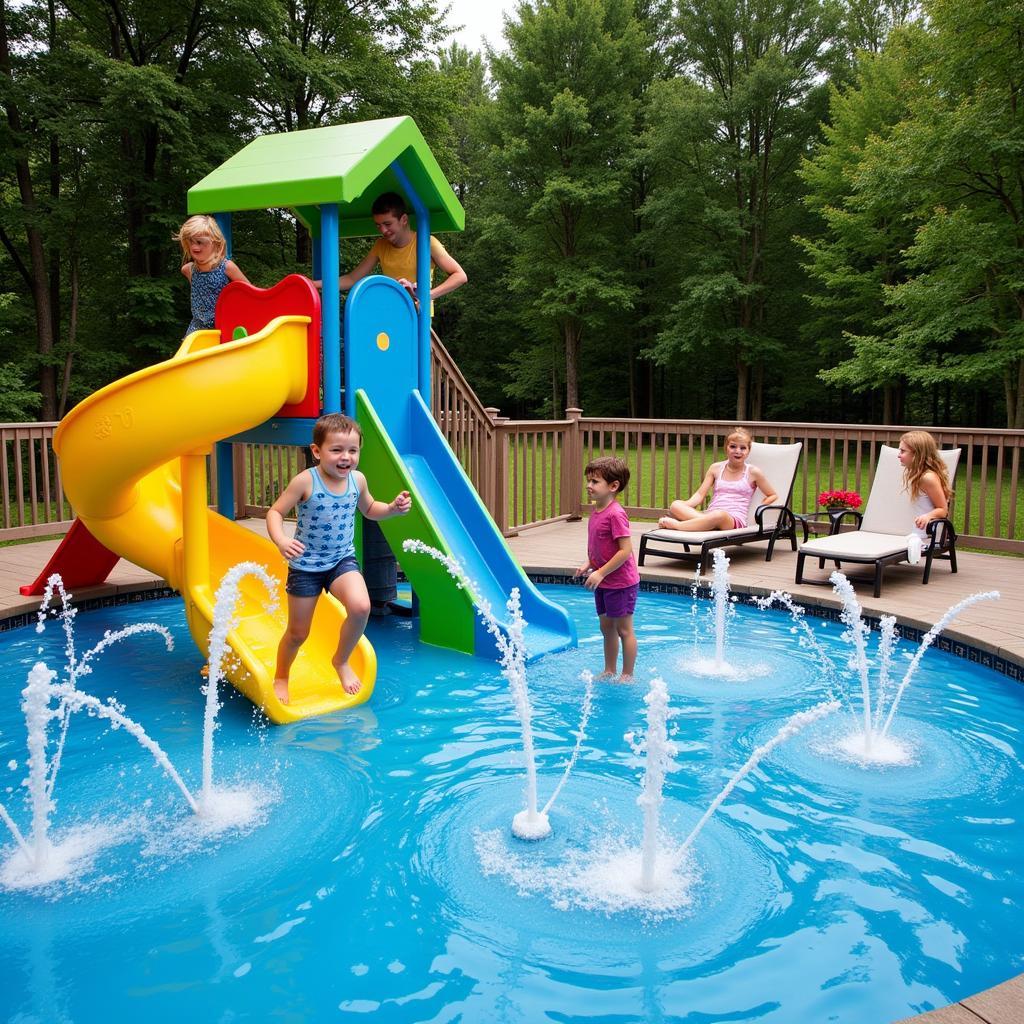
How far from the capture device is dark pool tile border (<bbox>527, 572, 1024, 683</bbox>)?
17.5ft

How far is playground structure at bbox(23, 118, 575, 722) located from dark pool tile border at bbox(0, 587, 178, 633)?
244 millimetres

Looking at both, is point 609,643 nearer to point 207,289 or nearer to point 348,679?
point 348,679

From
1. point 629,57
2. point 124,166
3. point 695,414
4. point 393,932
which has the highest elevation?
point 629,57

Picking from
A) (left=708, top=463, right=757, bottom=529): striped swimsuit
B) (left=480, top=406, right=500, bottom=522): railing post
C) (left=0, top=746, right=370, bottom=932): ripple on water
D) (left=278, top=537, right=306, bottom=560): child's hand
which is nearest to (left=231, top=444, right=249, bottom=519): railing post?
(left=480, top=406, right=500, bottom=522): railing post

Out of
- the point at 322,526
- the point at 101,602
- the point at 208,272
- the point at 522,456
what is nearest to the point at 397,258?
the point at 208,272

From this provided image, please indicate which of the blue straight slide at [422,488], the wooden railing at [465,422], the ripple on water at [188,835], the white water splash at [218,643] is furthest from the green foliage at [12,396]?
the ripple on water at [188,835]

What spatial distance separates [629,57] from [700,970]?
29.6 metres

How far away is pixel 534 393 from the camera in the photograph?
33.0 metres

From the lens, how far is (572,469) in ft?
35.5

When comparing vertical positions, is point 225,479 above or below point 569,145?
→ below

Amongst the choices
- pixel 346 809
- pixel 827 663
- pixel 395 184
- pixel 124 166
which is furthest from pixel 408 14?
pixel 346 809

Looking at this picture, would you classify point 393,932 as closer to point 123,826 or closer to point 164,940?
point 164,940

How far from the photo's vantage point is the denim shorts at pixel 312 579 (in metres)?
4.43

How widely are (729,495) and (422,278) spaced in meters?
3.61
